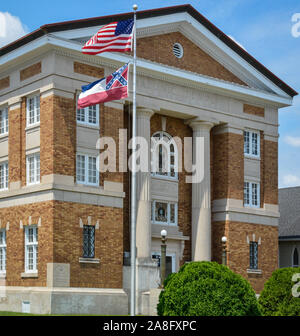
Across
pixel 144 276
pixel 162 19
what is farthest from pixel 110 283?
pixel 162 19

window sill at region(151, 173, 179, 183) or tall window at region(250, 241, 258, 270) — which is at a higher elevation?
window sill at region(151, 173, 179, 183)

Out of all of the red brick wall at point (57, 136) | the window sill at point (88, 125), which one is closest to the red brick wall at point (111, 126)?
the window sill at point (88, 125)

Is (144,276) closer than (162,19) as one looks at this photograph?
Yes

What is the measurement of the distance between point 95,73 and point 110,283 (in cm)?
963

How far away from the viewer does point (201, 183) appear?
38000mm

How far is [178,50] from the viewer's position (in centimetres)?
3769

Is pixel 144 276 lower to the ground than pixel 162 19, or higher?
lower

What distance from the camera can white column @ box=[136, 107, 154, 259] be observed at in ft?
114

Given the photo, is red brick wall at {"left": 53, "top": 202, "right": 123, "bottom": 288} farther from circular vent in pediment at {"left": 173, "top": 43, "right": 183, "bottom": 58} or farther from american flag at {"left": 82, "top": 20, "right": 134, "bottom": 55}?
circular vent in pediment at {"left": 173, "top": 43, "right": 183, "bottom": 58}

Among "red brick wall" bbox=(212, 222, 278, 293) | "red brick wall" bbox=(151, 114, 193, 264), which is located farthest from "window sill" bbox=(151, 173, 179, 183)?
"red brick wall" bbox=(212, 222, 278, 293)

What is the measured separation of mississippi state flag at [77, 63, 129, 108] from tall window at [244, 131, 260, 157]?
15.0 m

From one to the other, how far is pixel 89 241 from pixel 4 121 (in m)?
7.69

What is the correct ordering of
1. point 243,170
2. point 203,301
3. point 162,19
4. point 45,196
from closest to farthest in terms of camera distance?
point 203,301, point 45,196, point 162,19, point 243,170
